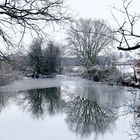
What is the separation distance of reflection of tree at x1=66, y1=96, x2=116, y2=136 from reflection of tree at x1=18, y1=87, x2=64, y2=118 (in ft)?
2.39

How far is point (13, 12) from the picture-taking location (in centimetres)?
234

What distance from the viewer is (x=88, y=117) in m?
10.9

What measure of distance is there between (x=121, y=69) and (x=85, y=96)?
276 inches

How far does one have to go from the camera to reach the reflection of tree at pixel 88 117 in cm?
925

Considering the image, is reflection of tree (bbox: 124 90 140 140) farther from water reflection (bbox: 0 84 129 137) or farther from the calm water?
water reflection (bbox: 0 84 129 137)

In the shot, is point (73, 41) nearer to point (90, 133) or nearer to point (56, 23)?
point (90, 133)

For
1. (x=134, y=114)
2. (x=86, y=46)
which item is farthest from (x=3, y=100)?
(x=86, y=46)

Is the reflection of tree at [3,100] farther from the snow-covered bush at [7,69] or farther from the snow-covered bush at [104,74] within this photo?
the snow-covered bush at [104,74]

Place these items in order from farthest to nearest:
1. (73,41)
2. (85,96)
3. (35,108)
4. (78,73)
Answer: (78,73), (73,41), (85,96), (35,108)

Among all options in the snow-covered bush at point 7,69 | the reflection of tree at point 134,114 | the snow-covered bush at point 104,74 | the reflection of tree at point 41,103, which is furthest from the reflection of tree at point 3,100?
the snow-covered bush at point 104,74

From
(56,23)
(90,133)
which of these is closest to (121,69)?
(90,133)

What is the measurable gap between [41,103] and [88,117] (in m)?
3.69

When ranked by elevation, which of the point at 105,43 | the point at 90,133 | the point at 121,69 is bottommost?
the point at 90,133

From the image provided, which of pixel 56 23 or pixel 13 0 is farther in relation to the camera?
pixel 56 23
